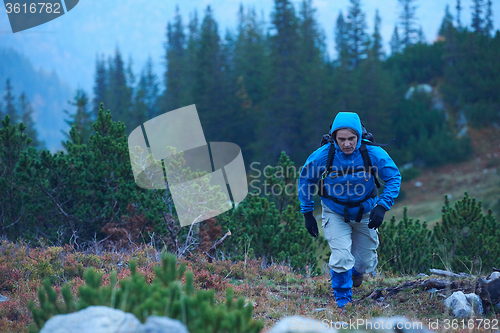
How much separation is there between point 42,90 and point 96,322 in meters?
143

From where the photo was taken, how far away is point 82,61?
515 feet

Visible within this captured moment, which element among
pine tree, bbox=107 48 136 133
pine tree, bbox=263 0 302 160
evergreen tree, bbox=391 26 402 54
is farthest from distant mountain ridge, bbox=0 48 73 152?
pine tree, bbox=263 0 302 160

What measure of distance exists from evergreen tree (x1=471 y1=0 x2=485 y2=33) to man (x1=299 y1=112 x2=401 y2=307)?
44.7 meters

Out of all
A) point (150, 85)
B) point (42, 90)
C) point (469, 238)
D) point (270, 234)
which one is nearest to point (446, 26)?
point (150, 85)

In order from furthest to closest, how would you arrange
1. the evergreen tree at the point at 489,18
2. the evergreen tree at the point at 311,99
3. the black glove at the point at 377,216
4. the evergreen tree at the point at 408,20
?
the evergreen tree at the point at 408,20, the evergreen tree at the point at 489,18, the evergreen tree at the point at 311,99, the black glove at the point at 377,216

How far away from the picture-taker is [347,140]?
167 inches

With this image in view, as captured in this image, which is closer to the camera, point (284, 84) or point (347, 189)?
point (347, 189)

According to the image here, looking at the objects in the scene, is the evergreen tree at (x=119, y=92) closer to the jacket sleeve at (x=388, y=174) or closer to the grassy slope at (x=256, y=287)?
the grassy slope at (x=256, y=287)

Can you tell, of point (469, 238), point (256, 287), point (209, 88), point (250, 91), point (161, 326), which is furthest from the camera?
point (250, 91)

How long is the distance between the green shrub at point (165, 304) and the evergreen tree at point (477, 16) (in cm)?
4753

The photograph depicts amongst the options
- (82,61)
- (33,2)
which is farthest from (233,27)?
(82,61)

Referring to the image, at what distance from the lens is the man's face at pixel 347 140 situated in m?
4.21

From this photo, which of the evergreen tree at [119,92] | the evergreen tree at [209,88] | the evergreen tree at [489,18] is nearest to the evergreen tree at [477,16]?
the evergreen tree at [489,18]

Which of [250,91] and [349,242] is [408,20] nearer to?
[250,91]
